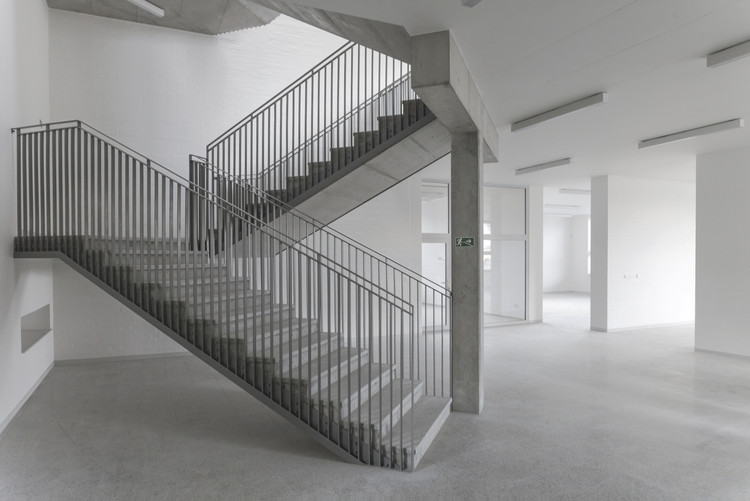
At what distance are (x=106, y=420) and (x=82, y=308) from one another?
317 cm

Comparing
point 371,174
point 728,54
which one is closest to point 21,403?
point 371,174

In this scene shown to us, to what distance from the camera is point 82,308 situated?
7211 mm

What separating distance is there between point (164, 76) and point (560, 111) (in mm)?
6204

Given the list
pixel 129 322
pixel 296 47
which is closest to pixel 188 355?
pixel 129 322

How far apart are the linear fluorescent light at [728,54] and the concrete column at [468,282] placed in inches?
80.5

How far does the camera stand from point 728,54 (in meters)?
3.85

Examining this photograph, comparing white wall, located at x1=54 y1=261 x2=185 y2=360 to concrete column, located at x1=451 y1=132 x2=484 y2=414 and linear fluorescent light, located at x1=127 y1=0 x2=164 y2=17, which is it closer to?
linear fluorescent light, located at x1=127 y1=0 x2=164 y2=17

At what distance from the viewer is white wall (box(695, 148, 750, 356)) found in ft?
24.3

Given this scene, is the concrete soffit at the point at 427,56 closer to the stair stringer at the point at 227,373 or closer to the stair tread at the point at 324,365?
the stair tread at the point at 324,365

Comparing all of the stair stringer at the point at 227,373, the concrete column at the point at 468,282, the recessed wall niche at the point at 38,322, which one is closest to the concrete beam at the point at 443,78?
the concrete column at the point at 468,282

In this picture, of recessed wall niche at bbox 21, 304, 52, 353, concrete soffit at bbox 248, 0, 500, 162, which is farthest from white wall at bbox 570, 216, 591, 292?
recessed wall niche at bbox 21, 304, 52, 353

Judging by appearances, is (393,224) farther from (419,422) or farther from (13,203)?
(13,203)

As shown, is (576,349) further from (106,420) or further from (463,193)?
(106,420)

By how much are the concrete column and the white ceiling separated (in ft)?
2.40
